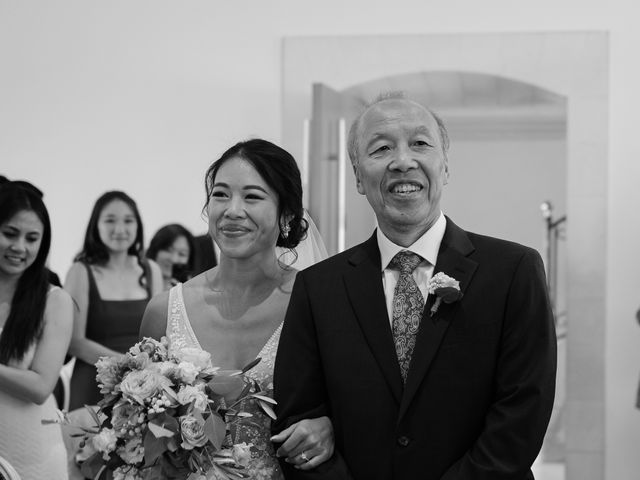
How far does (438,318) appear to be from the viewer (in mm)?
2463

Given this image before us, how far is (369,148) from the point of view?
8.54 ft

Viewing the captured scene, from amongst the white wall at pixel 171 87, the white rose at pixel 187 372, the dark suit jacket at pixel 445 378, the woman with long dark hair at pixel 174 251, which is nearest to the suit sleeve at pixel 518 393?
the dark suit jacket at pixel 445 378

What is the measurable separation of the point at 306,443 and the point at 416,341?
0.35 metres

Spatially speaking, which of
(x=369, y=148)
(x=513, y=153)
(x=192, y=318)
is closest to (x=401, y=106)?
(x=369, y=148)

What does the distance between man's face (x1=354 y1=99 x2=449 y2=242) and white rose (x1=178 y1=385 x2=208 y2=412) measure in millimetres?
609

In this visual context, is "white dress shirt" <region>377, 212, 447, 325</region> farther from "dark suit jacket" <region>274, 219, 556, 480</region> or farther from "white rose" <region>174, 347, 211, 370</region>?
"white rose" <region>174, 347, 211, 370</region>

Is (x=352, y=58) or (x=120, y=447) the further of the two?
(x=352, y=58)

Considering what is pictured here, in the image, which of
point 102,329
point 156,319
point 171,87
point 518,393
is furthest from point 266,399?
point 171,87

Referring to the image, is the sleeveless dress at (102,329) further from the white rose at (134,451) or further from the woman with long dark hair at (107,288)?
the white rose at (134,451)

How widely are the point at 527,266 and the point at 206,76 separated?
4812 mm

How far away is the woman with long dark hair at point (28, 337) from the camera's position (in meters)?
3.73

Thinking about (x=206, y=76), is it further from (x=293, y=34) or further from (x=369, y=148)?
(x=369, y=148)

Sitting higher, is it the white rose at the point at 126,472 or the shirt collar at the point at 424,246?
the shirt collar at the point at 424,246

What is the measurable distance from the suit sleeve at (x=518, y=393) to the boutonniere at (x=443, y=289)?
13 cm
